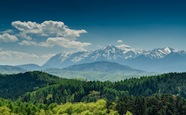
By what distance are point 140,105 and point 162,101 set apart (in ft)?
43.2

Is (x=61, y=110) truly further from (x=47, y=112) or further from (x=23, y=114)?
(x=23, y=114)

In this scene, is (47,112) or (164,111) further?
(47,112)

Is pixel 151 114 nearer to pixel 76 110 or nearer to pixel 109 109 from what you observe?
pixel 109 109

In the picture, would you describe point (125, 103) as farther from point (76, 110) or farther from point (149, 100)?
point (76, 110)

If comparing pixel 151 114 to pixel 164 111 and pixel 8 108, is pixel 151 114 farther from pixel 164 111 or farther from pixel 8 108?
pixel 8 108

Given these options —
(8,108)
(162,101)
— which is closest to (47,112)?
(8,108)

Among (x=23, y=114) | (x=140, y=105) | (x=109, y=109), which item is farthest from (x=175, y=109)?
(x=23, y=114)

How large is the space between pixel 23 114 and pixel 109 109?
50.2 metres

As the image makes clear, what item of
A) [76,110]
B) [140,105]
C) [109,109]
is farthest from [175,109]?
[76,110]

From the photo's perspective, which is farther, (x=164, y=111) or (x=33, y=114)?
(x=33, y=114)

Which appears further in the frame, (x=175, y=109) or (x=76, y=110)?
(x=76, y=110)

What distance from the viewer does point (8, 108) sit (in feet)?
595

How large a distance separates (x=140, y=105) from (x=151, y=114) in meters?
8.84

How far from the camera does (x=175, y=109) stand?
583 feet
